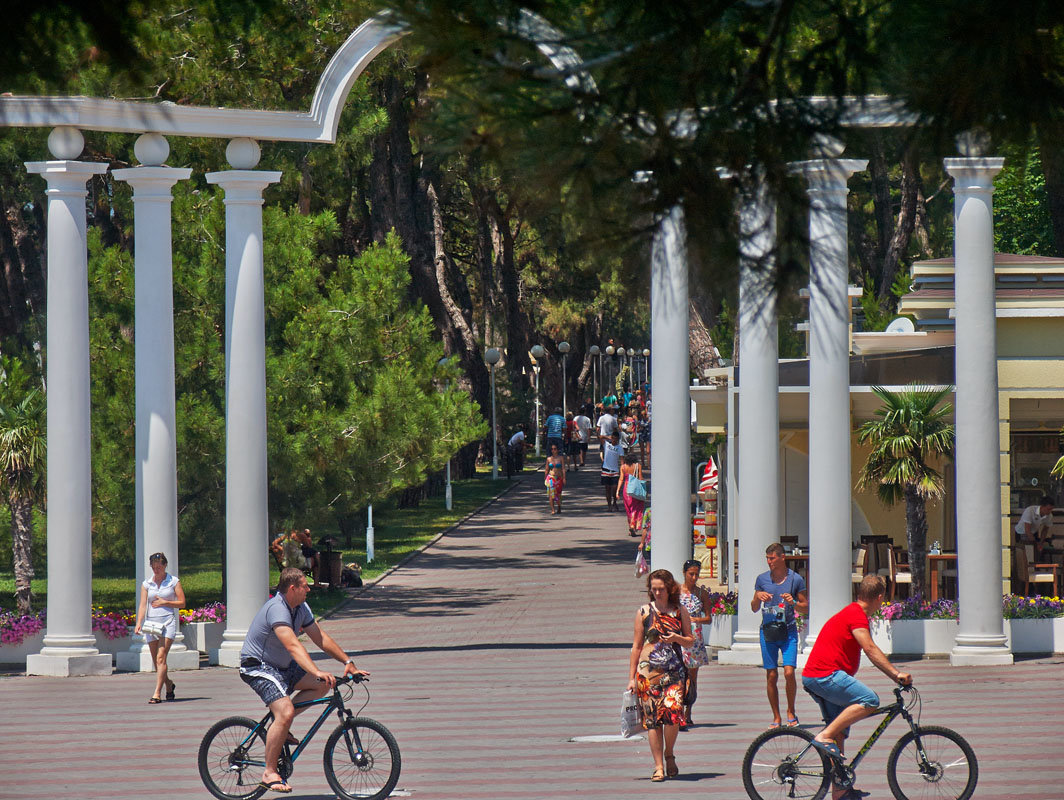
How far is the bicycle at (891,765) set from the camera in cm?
962

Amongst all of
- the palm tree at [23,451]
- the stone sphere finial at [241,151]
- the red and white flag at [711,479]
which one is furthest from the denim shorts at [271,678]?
the red and white flag at [711,479]

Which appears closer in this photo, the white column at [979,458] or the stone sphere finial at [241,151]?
the white column at [979,458]

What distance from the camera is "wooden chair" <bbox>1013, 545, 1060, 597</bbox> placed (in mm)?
18609

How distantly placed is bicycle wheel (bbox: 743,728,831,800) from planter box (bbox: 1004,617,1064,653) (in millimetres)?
8244

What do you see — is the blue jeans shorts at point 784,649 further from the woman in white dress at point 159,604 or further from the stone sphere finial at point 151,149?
the stone sphere finial at point 151,149

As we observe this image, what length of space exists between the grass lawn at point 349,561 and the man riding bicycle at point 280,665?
743 cm

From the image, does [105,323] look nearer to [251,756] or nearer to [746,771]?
[251,756]

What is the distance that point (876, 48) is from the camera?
5.47 meters

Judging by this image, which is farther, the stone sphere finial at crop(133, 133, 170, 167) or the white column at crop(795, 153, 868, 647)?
the stone sphere finial at crop(133, 133, 170, 167)

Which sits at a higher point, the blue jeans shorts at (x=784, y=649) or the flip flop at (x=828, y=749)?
the blue jeans shorts at (x=784, y=649)

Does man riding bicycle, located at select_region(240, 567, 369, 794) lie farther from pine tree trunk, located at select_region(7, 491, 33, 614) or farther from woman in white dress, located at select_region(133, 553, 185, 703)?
pine tree trunk, located at select_region(7, 491, 33, 614)

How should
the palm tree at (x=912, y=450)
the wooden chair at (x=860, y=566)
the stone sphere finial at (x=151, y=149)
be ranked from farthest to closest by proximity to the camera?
the wooden chair at (x=860, y=566), the palm tree at (x=912, y=450), the stone sphere finial at (x=151, y=149)

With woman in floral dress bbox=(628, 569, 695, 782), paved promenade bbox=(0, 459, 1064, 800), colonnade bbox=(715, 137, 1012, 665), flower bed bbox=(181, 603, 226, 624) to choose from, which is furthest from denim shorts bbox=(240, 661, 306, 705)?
flower bed bbox=(181, 603, 226, 624)

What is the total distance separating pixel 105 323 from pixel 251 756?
42.8ft
